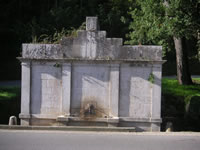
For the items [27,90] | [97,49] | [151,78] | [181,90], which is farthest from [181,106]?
[27,90]

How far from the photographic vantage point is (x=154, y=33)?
50.1 feet

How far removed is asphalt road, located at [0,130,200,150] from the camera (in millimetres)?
8195

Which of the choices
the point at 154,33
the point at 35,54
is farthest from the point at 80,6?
the point at 35,54

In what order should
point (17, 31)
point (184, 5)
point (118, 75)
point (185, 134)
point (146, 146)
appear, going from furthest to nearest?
point (17, 31)
point (184, 5)
point (118, 75)
point (185, 134)
point (146, 146)

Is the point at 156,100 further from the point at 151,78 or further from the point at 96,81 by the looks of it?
the point at 96,81

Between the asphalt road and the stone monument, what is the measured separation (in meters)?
1.03

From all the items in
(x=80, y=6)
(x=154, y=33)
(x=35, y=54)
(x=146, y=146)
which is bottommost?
(x=146, y=146)

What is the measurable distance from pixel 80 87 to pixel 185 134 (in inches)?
174

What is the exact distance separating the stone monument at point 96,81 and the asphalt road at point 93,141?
1.03 meters

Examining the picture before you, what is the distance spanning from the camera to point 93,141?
8.85 m

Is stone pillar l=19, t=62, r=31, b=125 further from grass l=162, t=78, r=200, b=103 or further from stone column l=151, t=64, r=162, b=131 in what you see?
grass l=162, t=78, r=200, b=103

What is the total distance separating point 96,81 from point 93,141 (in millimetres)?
2868

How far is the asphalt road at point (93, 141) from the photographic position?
820 centimetres

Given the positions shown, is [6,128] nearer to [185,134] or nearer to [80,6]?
[185,134]
